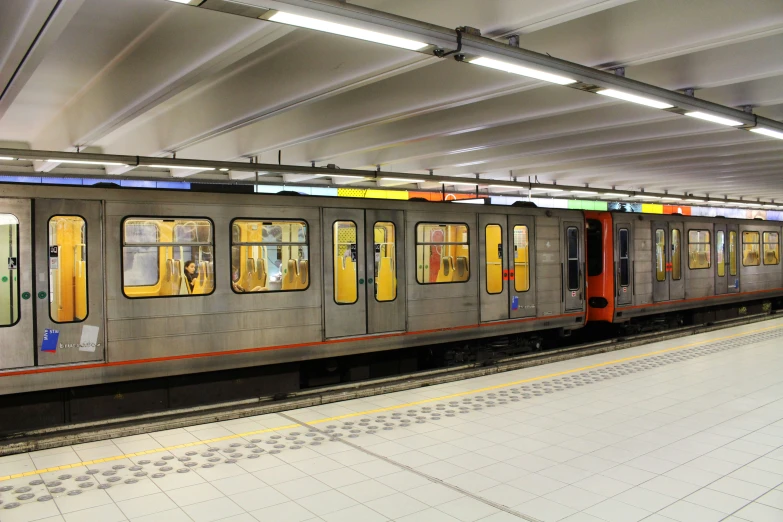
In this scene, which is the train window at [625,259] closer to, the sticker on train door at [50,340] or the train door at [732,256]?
the train door at [732,256]

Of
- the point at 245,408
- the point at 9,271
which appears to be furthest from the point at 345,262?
the point at 9,271

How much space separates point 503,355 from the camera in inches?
450

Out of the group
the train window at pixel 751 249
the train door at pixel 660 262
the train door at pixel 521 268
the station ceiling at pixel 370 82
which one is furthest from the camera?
the train window at pixel 751 249

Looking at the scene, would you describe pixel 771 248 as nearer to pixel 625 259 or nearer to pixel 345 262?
pixel 625 259

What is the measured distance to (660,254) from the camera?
1477 cm

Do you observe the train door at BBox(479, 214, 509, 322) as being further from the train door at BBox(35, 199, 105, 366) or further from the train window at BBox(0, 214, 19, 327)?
the train window at BBox(0, 214, 19, 327)

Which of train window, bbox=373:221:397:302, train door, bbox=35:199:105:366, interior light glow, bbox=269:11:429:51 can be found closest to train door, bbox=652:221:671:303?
train window, bbox=373:221:397:302

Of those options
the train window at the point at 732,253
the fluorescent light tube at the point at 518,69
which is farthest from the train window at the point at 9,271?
the train window at the point at 732,253

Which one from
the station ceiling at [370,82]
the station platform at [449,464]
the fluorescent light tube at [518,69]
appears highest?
the station ceiling at [370,82]

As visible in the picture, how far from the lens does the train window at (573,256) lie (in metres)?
12.3

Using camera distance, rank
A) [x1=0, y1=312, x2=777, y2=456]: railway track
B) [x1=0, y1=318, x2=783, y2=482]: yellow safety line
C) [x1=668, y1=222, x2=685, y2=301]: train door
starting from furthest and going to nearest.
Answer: [x1=668, y1=222, x2=685, y2=301]: train door → [x1=0, y1=312, x2=777, y2=456]: railway track → [x1=0, y1=318, x2=783, y2=482]: yellow safety line

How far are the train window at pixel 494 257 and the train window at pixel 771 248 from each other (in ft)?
41.4

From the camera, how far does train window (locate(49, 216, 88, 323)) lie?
657 cm

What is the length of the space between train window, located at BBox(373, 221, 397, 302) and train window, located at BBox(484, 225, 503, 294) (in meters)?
2.02
